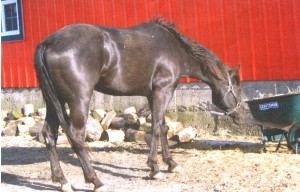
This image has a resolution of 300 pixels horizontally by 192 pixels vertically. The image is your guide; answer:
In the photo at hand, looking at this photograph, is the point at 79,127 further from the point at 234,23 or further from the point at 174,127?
the point at 234,23

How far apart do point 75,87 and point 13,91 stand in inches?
326

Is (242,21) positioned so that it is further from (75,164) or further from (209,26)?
(75,164)

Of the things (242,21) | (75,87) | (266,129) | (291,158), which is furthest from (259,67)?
(75,87)

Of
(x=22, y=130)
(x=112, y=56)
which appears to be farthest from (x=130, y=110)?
(x=112, y=56)

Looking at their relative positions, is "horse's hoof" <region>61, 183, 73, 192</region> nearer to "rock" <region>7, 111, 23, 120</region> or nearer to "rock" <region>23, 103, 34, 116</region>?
"rock" <region>23, 103, 34, 116</region>

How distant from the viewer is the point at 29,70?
42.0 feet

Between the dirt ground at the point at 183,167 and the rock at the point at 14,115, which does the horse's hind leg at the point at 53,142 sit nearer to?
the dirt ground at the point at 183,167

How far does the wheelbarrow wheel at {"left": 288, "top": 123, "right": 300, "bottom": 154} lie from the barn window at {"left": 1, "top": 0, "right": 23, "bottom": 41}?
344 inches

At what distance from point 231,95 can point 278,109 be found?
0.73m

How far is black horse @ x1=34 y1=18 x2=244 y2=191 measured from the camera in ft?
17.6

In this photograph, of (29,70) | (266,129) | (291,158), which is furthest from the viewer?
(29,70)

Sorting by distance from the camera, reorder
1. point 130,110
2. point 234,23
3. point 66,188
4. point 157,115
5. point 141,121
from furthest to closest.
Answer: point 130,110, point 141,121, point 234,23, point 157,115, point 66,188

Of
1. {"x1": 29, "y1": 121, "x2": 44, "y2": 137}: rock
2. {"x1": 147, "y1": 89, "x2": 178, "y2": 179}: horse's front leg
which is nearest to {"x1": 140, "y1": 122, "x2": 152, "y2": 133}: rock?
{"x1": 29, "y1": 121, "x2": 44, "y2": 137}: rock

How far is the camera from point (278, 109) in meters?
6.86
